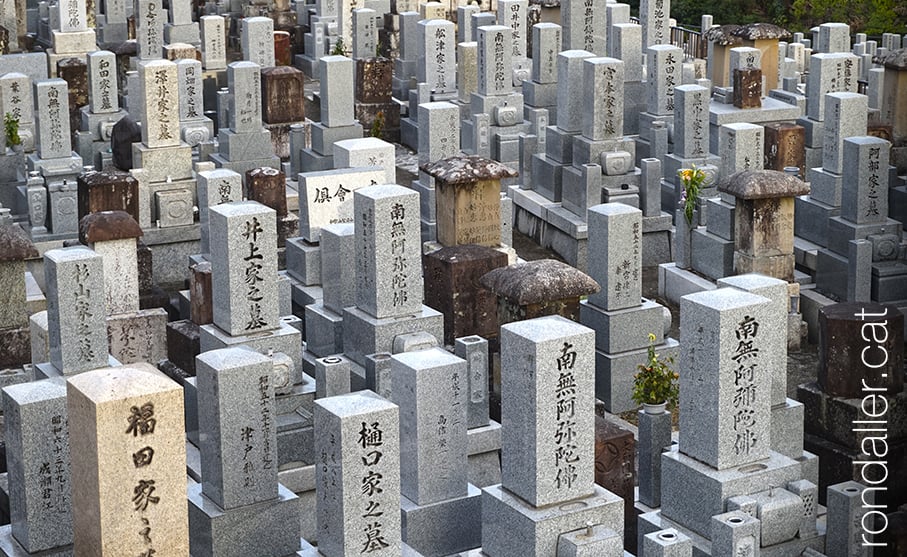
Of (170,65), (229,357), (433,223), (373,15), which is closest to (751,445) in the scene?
(229,357)

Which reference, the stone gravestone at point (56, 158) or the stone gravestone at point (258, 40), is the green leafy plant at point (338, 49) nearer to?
the stone gravestone at point (258, 40)

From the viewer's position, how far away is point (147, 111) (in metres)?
18.5

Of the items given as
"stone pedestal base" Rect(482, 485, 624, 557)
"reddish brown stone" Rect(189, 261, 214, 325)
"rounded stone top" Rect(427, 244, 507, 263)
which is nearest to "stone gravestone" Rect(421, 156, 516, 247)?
"rounded stone top" Rect(427, 244, 507, 263)

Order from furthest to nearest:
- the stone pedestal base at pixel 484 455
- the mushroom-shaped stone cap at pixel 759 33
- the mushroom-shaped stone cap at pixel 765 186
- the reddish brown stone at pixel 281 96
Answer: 1. the mushroom-shaped stone cap at pixel 759 33
2. the reddish brown stone at pixel 281 96
3. the mushroom-shaped stone cap at pixel 765 186
4. the stone pedestal base at pixel 484 455

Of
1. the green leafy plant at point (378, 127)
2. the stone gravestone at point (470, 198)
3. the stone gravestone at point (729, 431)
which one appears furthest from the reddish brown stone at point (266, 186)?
the stone gravestone at point (729, 431)

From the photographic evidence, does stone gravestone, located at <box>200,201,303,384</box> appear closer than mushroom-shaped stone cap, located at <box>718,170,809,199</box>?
Yes

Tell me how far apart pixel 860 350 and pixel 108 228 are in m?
6.58

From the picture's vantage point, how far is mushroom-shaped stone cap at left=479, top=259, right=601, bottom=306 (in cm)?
1326

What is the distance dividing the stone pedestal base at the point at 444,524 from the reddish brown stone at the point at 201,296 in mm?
3666

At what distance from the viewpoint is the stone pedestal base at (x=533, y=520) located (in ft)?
33.4

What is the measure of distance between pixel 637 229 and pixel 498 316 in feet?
5.50

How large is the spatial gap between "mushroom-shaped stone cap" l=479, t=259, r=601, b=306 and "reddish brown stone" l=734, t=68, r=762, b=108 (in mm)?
8000

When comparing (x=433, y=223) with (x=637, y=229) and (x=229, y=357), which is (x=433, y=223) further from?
(x=229, y=357)

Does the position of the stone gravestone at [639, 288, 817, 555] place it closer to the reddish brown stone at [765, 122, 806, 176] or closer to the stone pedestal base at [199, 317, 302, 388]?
the stone pedestal base at [199, 317, 302, 388]
